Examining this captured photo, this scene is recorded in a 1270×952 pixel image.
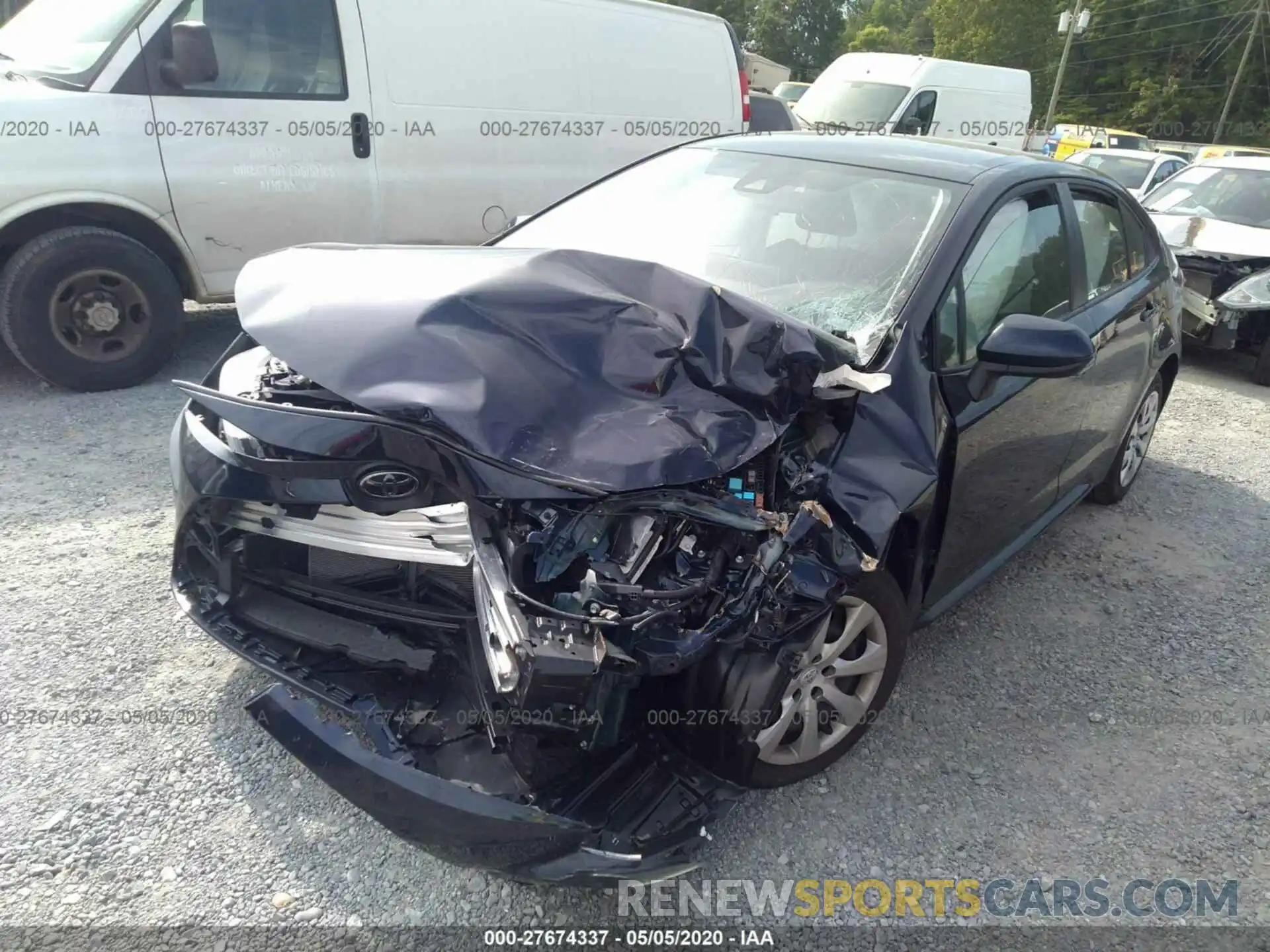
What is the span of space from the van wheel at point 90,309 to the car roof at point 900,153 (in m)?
3.29

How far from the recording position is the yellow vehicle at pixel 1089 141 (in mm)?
19594

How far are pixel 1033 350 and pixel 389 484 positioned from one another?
1868 millimetres

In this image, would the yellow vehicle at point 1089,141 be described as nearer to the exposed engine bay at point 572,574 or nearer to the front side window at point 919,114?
the front side window at point 919,114

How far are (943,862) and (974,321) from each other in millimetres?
1600

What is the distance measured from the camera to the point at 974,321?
8.89 feet

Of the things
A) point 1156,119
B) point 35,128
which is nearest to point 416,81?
point 35,128

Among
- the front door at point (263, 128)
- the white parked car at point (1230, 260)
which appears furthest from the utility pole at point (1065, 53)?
the front door at point (263, 128)

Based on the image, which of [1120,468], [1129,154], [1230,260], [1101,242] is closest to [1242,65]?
[1129,154]

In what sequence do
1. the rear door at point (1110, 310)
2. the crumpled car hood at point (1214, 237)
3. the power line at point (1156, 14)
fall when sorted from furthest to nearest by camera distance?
1. the power line at point (1156, 14)
2. the crumpled car hood at point (1214, 237)
3. the rear door at point (1110, 310)

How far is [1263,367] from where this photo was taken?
6809 millimetres

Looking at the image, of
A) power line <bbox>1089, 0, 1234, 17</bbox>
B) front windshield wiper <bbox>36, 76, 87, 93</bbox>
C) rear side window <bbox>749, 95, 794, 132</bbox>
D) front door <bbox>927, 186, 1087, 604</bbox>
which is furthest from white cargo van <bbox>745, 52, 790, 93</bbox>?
power line <bbox>1089, 0, 1234, 17</bbox>

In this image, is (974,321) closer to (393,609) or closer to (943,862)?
(943,862)

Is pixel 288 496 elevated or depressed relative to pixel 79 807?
elevated

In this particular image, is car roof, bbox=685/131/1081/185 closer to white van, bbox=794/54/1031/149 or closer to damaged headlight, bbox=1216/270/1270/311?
damaged headlight, bbox=1216/270/1270/311
